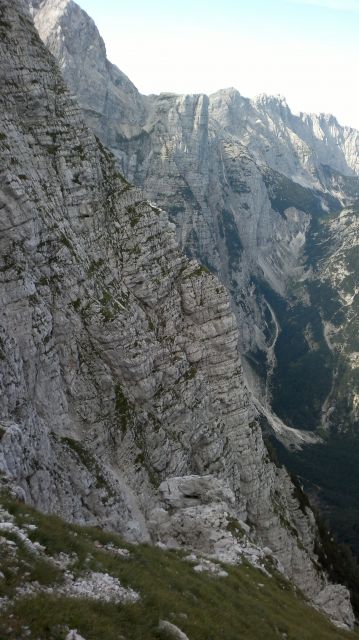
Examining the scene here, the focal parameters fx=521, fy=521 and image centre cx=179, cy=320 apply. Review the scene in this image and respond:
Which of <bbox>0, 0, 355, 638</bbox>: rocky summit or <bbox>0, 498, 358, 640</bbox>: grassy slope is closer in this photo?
<bbox>0, 498, 358, 640</bbox>: grassy slope

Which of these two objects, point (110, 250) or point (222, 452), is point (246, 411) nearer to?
point (222, 452)

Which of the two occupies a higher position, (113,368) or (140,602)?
(113,368)

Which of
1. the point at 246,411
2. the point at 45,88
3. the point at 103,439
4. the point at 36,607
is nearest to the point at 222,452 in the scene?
the point at 246,411

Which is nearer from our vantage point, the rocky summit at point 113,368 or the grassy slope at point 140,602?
the grassy slope at point 140,602

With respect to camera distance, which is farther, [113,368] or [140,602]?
[113,368]
